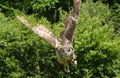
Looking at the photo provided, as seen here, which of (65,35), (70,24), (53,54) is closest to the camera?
(70,24)

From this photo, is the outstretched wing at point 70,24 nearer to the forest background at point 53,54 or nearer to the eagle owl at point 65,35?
the eagle owl at point 65,35

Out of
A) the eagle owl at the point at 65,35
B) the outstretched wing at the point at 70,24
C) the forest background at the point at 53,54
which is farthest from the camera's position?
the forest background at the point at 53,54

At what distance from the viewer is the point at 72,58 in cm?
1332

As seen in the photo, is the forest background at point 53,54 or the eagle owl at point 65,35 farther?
the forest background at point 53,54

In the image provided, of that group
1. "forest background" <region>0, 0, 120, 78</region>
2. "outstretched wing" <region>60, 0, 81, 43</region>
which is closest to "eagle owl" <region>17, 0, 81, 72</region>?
"outstretched wing" <region>60, 0, 81, 43</region>

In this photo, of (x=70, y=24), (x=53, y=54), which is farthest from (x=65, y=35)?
(x=53, y=54)

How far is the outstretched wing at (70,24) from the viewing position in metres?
12.0

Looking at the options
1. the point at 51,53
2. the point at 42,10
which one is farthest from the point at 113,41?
the point at 42,10

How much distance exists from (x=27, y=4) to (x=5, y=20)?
6.90m

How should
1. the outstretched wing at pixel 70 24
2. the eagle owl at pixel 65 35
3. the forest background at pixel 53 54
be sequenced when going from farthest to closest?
the forest background at pixel 53 54 < the eagle owl at pixel 65 35 < the outstretched wing at pixel 70 24

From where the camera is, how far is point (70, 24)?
1230 centimetres

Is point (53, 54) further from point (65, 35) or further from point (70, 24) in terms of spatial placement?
point (70, 24)

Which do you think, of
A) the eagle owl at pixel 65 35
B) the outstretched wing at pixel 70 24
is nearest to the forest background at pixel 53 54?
the eagle owl at pixel 65 35

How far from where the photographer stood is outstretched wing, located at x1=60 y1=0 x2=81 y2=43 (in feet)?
39.5
